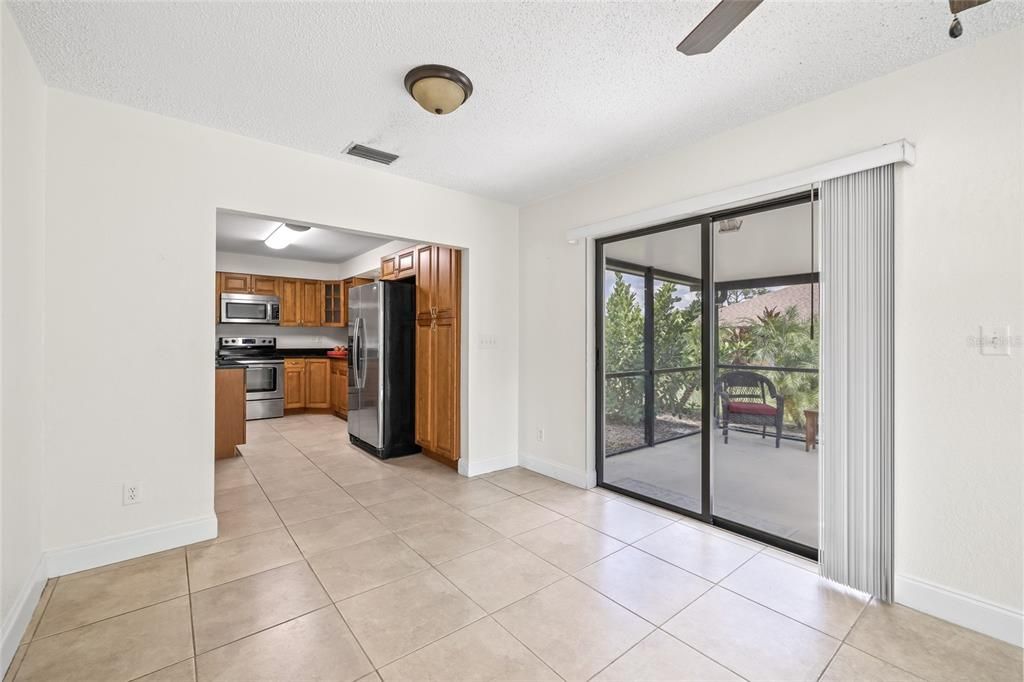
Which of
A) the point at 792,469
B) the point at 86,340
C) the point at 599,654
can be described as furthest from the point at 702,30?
the point at 86,340

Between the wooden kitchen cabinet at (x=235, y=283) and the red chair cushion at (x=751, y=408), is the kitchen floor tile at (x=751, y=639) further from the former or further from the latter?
the wooden kitchen cabinet at (x=235, y=283)

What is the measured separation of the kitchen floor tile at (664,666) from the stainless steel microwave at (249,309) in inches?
259

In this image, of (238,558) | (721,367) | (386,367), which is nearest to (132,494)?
(238,558)

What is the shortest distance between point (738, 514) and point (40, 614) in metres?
3.54

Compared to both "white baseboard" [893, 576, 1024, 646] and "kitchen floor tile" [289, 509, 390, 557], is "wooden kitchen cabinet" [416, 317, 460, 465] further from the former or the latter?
"white baseboard" [893, 576, 1024, 646]

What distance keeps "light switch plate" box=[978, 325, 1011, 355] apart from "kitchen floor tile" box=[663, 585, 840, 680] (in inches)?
52.2

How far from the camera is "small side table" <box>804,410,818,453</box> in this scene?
263 cm

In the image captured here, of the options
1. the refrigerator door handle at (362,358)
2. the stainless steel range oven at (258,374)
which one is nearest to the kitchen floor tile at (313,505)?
the refrigerator door handle at (362,358)

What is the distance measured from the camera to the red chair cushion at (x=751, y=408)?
9.04 ft

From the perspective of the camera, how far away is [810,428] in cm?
264

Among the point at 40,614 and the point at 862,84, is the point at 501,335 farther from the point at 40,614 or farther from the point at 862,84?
the point at 40,614

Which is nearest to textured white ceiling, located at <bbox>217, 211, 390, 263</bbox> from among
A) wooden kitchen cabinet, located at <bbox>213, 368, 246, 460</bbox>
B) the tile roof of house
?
wooden kitchen cabinet, located at <bbox>213, 368, 246, 460</bbox>

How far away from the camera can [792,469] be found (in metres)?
2.75

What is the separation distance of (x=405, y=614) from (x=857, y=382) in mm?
2328
